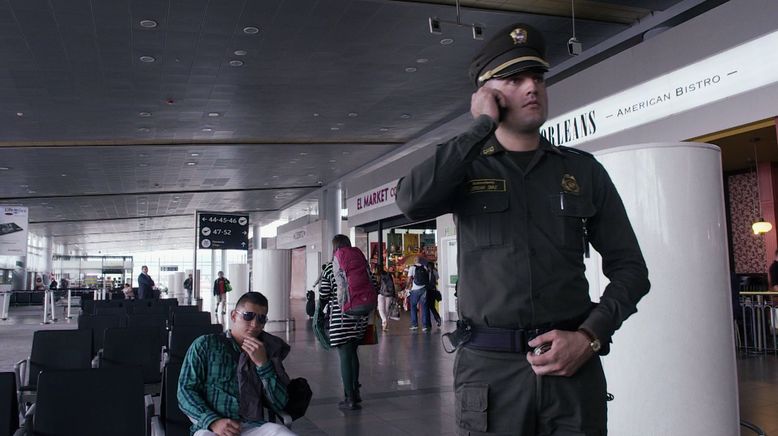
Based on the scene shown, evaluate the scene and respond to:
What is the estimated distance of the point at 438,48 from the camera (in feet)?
31.5

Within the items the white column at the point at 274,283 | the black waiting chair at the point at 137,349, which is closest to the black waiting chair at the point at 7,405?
the black waiting chair at the point at 137,349

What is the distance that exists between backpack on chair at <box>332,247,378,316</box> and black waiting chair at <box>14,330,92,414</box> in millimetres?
2082

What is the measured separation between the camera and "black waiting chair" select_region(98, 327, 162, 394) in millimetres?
4934

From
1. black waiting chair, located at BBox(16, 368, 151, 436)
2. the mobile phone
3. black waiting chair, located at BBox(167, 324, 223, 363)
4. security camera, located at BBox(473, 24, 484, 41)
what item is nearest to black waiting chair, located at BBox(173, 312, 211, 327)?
black waiting chair, located at BBox(167, 324, 223, 363)

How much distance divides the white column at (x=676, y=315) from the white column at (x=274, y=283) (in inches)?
433

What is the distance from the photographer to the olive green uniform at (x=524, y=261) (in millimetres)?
1268

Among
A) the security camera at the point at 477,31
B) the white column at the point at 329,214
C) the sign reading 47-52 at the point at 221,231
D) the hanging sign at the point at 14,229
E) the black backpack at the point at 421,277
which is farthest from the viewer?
the white column at the point at 329,214

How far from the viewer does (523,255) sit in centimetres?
133

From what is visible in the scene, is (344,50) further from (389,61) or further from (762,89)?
(762,89)

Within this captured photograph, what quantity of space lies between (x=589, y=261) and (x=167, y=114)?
11786 mm

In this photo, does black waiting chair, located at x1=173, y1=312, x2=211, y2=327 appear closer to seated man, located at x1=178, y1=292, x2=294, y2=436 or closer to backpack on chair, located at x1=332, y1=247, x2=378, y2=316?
backpack on chair, located at x1=332, y1=247, x2=378, y2=316

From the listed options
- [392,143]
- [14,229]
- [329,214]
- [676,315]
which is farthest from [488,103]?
[329,214]

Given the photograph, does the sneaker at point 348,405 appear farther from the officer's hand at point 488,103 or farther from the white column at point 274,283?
the white column at point 274,283

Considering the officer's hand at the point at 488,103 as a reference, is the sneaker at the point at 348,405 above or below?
below
